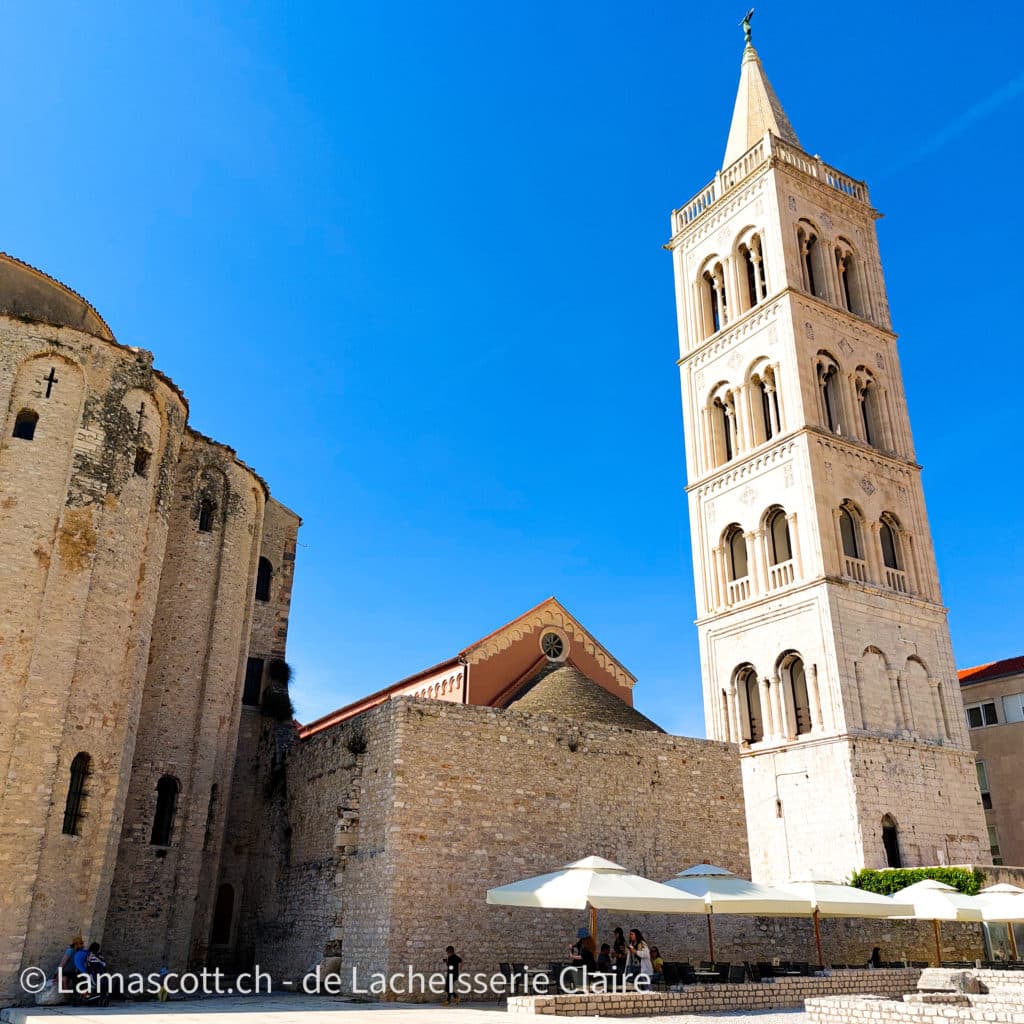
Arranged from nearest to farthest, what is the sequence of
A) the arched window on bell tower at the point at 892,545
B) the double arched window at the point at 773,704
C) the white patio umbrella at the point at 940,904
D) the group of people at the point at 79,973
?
the group of people at the point at 79,973 < the white patio umbrella at the point at 940,904 < the double arched window at the point at 773,704 < the arched window on bell tower at the point at 892,545

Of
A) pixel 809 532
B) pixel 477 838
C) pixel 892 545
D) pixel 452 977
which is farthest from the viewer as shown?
pixel 892 545

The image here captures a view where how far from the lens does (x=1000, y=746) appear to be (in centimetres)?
3412

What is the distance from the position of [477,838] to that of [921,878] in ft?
42.1

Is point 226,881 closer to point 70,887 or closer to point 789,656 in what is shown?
point 70,887

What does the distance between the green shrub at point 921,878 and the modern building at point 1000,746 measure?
10321 millimetres

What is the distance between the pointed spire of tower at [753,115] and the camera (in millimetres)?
36812

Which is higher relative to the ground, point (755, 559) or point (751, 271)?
point (751, 271)

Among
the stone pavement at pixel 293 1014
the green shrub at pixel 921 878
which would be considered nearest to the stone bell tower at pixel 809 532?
the green shrub at pixel 921 878

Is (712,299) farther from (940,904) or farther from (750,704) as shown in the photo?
(940,904)

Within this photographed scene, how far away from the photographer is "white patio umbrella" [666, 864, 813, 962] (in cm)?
1546

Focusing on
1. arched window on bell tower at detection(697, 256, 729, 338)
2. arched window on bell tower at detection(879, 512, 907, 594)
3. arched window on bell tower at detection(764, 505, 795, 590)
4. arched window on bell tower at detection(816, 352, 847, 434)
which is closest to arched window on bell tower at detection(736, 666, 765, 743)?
arched window on bell tower at detection(764, 505, 795, 590)

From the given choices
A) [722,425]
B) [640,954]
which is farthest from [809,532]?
[640,954]

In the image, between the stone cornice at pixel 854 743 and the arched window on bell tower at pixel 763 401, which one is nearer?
the stone cornice at pixel 854 743

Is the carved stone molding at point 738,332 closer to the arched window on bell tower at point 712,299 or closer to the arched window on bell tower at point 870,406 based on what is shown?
the arched window on bell tower at point 712,299
